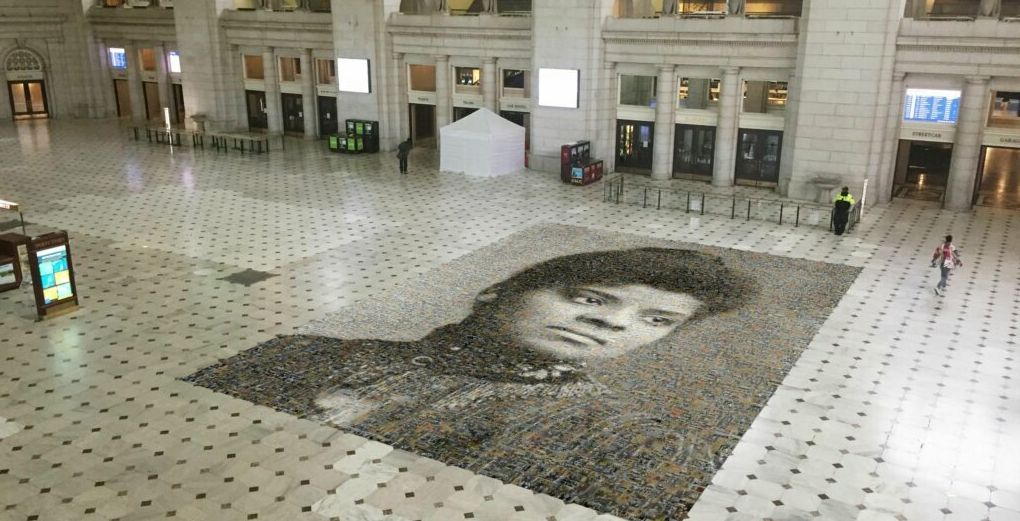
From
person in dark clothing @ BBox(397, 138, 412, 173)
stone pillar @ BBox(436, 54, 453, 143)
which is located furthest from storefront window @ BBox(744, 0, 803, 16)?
person in dark clothing @ BBox(397, 138, 412, 173)

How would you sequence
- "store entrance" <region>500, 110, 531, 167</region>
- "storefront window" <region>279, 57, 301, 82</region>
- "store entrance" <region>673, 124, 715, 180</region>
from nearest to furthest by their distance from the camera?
"store entrance" <region>673, 124, 715, 180</region> → "store entrance" <region>500, 110, 531, 167</region> → "storefront window" <region>279, 57, 301, 82</region>

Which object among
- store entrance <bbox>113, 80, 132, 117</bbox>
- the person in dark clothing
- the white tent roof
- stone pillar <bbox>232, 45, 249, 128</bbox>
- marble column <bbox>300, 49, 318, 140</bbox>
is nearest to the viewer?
the white tent roof

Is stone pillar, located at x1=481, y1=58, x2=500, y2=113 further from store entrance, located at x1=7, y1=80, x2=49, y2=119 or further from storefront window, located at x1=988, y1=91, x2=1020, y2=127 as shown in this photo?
store entrance, located at x1=7, y1=80, x2=49, y2=119

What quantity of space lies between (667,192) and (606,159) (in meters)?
4.16

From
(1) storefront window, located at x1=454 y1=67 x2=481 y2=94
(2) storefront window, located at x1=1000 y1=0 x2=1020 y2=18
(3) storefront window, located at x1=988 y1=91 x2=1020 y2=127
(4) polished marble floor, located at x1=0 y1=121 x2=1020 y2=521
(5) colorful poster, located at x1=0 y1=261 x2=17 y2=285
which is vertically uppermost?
(2) storefront window, located at x1=1000 y1=0 x2=1020 y2=18

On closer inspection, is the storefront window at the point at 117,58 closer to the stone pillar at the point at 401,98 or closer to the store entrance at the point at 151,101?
the store entrance at the point at 151,101

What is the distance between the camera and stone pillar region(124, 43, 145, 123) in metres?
46.9

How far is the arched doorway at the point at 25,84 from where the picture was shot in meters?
46.3

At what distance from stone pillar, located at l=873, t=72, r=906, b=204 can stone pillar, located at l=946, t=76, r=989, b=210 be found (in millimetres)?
1704

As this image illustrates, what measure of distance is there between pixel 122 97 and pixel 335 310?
38.7 m

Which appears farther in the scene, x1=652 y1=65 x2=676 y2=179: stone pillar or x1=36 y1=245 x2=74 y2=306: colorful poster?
x1=652 y1=65 x2=676 y2=179: stone pillar

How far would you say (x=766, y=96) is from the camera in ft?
97.9

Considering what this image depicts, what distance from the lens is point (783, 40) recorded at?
2769 centimetres

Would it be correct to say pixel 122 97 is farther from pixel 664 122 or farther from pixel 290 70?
pixel 664 122
